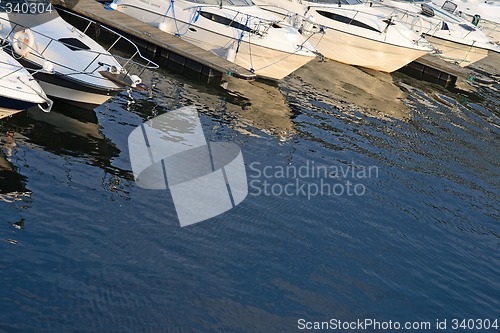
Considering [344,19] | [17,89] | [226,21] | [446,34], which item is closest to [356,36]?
[344,19]

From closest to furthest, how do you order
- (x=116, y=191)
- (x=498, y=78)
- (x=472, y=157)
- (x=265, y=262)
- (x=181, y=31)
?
(x=265, y=262), (x=116, y=191), (x=472, y=157), (x=181, y=31), (x=498, y=78)

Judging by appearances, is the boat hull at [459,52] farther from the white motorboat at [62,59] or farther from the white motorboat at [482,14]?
the white motorboat at [62,59]

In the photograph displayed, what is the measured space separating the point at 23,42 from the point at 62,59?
110 centimetres

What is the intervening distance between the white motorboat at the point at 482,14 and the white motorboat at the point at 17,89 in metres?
26.9

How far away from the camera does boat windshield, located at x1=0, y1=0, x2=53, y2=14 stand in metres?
20.8

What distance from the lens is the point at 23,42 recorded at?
19906mm

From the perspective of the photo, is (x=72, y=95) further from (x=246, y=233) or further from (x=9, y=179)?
(x=246, y=233)

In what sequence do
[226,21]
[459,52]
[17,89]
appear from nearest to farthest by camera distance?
[17,89], [226,21], [459,52]

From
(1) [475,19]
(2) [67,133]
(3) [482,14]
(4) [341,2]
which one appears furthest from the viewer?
(3) [482,14]

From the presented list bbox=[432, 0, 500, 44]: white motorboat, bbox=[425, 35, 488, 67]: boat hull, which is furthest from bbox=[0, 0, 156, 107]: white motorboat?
bbox=[432, 0, 500, 44]: white motorboat

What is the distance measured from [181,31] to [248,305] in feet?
50.6

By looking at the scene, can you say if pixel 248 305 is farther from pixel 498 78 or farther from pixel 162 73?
pixel 498 78

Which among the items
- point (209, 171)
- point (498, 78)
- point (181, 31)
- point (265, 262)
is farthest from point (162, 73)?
point (498, 78)

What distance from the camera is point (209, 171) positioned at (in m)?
18.9
